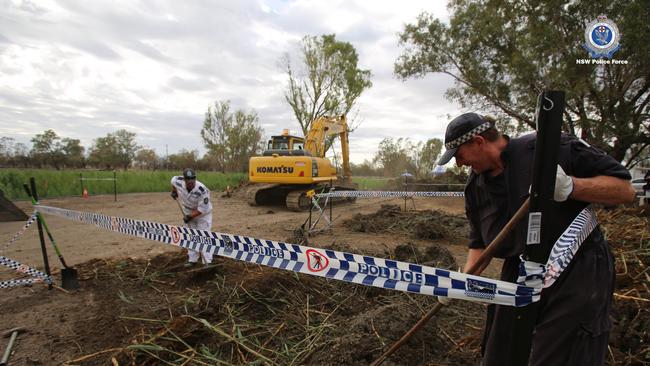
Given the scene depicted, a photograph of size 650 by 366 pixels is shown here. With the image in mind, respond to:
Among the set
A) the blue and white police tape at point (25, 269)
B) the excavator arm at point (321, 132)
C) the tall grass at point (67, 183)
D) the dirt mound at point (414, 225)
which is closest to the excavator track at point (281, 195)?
the excavator arm at point (321, 132)

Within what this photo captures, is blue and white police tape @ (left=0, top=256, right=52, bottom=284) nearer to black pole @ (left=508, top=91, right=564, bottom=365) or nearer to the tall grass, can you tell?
black pole @ (left=508, top=91, right=564, bottom=365)

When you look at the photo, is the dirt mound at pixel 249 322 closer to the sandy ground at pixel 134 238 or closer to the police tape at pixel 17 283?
the police tape at pixel 17 283

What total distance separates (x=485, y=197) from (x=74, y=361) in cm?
359

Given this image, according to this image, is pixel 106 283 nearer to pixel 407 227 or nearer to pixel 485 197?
pixel 485 197

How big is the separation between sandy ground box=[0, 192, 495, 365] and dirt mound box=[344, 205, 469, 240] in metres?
0.35

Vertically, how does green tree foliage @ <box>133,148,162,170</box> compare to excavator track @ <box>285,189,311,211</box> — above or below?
above

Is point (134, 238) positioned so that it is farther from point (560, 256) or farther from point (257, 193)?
point (560, 256)

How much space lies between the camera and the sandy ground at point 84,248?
335 centimetres

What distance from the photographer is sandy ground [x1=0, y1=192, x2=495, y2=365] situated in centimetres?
335

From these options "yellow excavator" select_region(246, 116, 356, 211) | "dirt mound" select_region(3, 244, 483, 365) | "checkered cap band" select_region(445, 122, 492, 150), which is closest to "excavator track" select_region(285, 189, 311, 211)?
"yellow excavator" select_region(246, 116, 356, 211)

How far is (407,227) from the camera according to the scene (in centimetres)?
904

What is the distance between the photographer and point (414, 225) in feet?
29.9

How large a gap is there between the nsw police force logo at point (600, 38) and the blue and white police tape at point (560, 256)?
11.8m

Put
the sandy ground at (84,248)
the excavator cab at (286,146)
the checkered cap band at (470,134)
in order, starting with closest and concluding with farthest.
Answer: the checkered cap band at (470,134) → the sandy ground at (84,248) → the excavator cab at (286,146)
